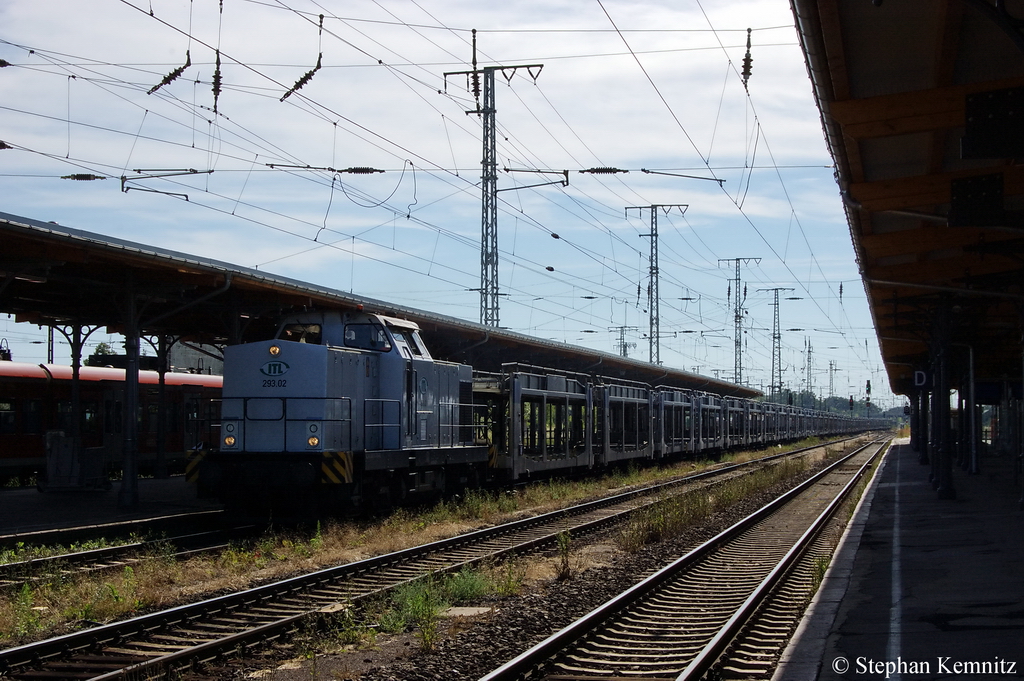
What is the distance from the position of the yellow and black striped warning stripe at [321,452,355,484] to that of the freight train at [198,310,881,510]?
15mm

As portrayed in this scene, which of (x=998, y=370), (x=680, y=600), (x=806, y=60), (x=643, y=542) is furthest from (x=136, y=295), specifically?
(x=998, y=370)

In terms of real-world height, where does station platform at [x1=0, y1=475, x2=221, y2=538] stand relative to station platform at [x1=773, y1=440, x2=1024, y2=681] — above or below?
below

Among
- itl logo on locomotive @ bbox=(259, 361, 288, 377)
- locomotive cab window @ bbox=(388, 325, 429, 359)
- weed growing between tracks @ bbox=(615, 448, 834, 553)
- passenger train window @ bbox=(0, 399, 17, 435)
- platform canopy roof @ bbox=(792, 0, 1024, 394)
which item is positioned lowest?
weed growing between tracks @ bbox=(615, 448, 834, 553)

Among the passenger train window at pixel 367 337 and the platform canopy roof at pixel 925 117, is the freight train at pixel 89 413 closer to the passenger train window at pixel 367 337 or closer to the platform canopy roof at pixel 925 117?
the passenger train window at pixel 367 337

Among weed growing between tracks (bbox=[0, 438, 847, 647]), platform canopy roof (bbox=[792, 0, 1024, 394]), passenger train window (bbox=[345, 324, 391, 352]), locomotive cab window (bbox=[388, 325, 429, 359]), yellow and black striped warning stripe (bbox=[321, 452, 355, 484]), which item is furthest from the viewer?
locomotive cab window (bbox=[388, 325, 429, 359])

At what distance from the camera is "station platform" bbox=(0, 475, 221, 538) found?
608 inches

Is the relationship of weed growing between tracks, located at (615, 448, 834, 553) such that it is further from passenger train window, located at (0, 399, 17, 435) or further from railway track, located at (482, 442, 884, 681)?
passenger train window, located at (0, 399, 17, 435)

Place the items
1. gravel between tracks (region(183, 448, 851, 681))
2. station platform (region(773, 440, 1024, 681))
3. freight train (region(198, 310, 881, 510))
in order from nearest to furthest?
station platform (region(773, 440, 1024, 681))
gravel between tracks (region(183, 448, 851, 681))
freight train (region(198, 310, 881, 510))

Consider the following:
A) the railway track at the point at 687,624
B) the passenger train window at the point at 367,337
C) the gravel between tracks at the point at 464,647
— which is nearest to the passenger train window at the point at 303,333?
the passenger train window at the point at 367,337

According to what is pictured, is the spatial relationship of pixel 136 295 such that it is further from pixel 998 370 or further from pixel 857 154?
pixel 998 370

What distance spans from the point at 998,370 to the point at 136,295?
36.5m

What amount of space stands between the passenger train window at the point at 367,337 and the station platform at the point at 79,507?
15.5 ft

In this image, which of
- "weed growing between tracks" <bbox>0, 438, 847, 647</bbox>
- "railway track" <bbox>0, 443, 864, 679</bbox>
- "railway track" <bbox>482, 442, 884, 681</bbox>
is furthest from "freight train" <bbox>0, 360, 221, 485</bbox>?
"railway track" <bbox>482, 442, 884, 681</bbox>

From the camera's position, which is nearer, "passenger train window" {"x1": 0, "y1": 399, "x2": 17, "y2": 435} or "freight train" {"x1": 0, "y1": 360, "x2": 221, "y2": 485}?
"passenger train window" {"x1": 0, "y1": 399, "x2": 17, "y2": 435}
